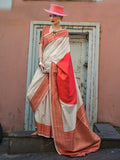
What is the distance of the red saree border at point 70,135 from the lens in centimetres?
223

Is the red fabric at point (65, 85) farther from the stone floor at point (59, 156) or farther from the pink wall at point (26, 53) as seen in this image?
the pink wall at point (26, 53)

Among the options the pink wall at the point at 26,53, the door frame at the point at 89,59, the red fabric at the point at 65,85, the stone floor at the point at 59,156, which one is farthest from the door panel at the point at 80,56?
the stone floor at the point at 59,156

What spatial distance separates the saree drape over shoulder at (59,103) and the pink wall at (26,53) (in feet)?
3.28

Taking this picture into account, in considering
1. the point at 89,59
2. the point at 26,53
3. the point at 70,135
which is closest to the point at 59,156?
the point at 70,135

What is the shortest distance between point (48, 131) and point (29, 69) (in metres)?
1.38

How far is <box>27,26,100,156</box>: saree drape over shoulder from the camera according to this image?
2234 mm

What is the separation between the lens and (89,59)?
3.26 m

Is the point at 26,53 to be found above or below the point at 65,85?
above

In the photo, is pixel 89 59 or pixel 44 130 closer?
pixel 44 130

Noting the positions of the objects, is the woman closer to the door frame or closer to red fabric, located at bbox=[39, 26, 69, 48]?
red fabric, located at bbox=[39, 26, 69, 48]

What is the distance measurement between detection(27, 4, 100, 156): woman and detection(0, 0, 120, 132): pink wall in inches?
39.7

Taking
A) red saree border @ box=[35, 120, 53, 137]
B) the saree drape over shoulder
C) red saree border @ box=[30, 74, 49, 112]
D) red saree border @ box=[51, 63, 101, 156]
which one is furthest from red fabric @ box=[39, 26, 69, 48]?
red saree border @ box=[35, 120, 53, 137]

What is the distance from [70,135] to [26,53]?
5.92 ft

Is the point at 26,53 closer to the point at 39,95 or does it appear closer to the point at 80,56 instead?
the point at 80,56
